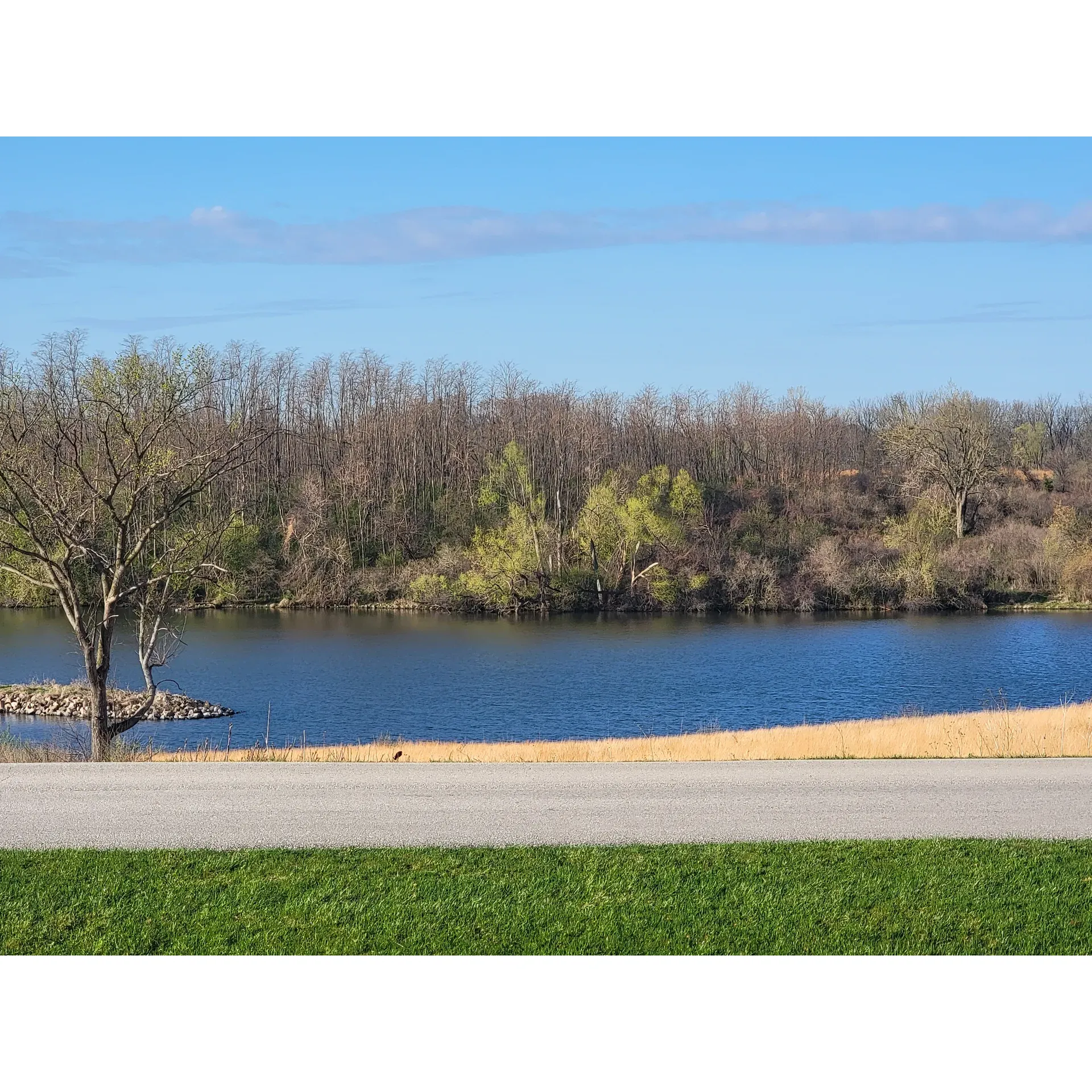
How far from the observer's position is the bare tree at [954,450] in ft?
266

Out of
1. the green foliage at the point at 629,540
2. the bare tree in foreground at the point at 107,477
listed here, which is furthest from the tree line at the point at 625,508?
the bare tree in foreground at the point at 107,477

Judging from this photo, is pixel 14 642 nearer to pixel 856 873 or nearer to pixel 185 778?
pixel 185 778

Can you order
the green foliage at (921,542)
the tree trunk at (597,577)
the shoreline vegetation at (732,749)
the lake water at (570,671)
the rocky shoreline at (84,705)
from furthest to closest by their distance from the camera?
the tree trunk at (597,577) → the green foliage at (921,542) → the rocky shoreline at (84,705) → the lake water at (570,671) → the shoreline vegetation at (732,749)

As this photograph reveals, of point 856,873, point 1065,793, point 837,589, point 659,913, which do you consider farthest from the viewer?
point 837,589

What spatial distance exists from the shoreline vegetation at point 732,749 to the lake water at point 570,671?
35.4 feet

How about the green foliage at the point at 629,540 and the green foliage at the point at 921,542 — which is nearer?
the green foliage at the point at 921,542

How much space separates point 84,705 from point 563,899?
28.6 metres

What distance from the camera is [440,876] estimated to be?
953cm

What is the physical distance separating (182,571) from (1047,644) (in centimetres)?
4032

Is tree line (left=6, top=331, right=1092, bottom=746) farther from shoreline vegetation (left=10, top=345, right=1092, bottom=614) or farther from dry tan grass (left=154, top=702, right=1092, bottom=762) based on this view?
dry tan grass (left=154, top=702, right=1092, bottom=762)

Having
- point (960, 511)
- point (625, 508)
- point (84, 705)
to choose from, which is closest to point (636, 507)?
point (625, 508)

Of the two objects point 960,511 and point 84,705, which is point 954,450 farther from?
point 84,705

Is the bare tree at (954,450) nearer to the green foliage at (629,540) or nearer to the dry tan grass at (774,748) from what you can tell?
the green foliage at (629,540)

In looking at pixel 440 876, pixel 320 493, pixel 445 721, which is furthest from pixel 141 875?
pixel 320 493
